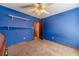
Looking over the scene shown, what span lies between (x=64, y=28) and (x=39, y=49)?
49 cm

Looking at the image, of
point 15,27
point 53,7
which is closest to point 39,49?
point 15,27

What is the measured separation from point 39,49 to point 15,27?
19.1 inches

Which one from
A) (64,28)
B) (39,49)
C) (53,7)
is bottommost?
(39,49)

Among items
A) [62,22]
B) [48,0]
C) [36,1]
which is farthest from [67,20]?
[36,1]

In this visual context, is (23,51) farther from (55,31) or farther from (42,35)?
(55,31)

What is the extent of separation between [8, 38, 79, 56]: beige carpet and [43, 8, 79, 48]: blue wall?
87 mm

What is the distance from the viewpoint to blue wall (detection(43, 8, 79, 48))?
5.23ft

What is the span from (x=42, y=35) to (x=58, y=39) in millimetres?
251

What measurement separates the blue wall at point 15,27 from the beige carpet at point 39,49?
0.28 feet

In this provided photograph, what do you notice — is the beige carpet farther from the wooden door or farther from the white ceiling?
the white ceiling

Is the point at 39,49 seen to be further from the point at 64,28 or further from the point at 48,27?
the point at 64,28

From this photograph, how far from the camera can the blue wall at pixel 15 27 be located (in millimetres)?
1575

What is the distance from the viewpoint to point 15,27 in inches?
64.1

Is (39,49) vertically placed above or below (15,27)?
below
